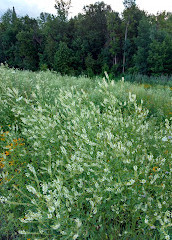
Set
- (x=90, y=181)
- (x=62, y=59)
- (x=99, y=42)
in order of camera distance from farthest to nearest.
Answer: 1. (x=99, y=42)
2. (x=62, y=59)
3. (x=90, y=181)

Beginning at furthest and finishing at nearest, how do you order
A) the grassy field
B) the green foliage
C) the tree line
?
the green foliage → the tree line → the grassy field

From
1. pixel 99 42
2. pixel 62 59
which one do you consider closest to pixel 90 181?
pixel 62 59

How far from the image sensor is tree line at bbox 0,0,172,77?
20.8m

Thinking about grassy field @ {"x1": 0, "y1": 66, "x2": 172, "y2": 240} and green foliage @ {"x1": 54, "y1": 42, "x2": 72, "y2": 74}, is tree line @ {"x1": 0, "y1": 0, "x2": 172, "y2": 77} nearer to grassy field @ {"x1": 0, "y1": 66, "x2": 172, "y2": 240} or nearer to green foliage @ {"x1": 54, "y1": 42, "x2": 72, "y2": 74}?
green foliage @ {"x1": 54, "y1": 42, "x2": 72, "y2": 74}

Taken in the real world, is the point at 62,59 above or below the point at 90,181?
above

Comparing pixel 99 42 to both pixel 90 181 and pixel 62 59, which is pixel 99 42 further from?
pixel 90 181

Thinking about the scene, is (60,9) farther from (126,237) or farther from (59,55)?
(126,237)

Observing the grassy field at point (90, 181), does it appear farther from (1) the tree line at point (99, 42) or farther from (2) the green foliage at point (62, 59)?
(2) the green foliage at point (62, 59)

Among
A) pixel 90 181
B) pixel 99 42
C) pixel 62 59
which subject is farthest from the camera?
pixel 99 42

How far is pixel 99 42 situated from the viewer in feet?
84.2

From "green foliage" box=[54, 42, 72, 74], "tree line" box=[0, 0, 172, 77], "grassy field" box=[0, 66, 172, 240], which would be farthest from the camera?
"green foliage" box=[54, 42, 72, 74]

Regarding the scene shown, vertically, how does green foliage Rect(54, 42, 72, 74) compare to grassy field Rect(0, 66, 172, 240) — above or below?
above

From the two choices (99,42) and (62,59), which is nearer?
(62,59)

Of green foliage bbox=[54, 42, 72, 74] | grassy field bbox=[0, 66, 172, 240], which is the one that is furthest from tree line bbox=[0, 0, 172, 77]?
grassy field bbox=[0, 66, 172, 240]
